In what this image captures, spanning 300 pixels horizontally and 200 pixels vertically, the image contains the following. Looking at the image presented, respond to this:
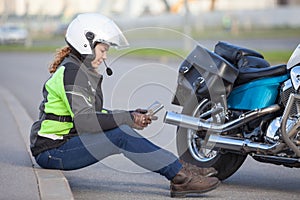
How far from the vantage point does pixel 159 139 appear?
9102 mm

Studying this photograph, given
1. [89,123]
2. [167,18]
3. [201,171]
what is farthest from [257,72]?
[167,18]

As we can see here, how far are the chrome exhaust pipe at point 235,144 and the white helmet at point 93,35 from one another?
1.07 metres

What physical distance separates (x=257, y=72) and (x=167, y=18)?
6400 cm

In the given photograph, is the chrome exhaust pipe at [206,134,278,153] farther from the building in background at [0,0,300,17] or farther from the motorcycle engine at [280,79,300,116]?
Answer: the building in background at [0,0,300,17]

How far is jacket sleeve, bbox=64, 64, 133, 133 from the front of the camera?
6.50 metres

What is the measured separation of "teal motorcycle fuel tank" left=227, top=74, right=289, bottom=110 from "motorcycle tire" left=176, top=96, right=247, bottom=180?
0.84 feet

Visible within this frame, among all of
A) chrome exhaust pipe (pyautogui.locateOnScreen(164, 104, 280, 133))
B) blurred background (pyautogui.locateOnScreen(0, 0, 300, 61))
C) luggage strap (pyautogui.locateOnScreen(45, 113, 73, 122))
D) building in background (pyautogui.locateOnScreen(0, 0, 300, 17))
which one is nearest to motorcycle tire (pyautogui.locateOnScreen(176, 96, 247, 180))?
chrome exhaust pipe (pyautogui.locateOnScreen(164, 104, 280, 133))

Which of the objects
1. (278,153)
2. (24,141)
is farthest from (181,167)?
(24,141)

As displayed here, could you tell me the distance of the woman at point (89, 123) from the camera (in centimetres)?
643

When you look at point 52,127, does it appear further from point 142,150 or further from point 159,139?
point 159,139

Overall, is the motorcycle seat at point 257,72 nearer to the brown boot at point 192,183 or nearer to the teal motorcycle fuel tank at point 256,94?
the teal motorcycle fuel tank at point 256,94

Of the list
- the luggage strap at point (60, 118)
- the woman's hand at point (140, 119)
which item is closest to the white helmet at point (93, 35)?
the luggage strap at point (60, 118)

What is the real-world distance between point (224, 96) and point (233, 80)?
6.4 inches

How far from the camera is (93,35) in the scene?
671 cm
